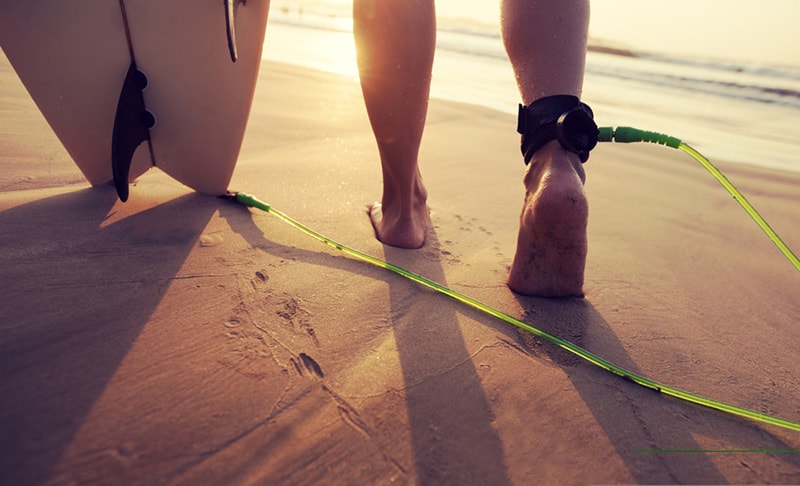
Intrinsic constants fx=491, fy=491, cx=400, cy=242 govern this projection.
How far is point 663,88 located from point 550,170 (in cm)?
506

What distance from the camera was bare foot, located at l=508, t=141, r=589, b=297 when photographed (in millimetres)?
978

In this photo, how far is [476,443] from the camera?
27.1 inches

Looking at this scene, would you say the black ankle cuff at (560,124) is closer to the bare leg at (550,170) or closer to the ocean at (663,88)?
the bare leg at (550,170)

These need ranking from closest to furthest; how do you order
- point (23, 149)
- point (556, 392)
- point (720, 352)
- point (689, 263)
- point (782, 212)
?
1. point (556, 392)
2. point (720, 352)
3. point (689, 263)
4. point (23, 149)
5. point (782, 212)

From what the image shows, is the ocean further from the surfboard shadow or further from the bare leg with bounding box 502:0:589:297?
the surfboard shadow

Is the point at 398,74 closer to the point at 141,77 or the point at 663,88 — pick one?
the point at 141,77

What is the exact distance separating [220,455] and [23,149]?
1437mm

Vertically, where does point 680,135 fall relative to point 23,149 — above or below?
below

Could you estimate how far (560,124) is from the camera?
1037mm

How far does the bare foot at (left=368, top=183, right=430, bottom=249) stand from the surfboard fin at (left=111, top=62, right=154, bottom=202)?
63cm

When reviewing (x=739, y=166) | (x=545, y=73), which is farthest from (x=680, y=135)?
(x=545, y=73)

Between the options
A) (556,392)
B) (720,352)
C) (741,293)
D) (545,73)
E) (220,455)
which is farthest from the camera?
(741,293)

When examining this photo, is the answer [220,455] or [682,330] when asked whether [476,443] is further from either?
[682,330]

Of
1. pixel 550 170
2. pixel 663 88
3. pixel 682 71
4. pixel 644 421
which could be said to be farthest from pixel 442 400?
pixel 682 71
